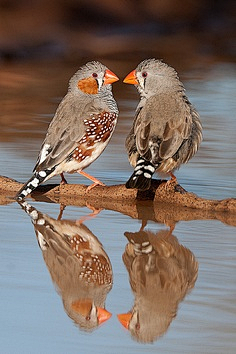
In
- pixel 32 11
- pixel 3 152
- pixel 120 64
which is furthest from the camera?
pixel 32 11

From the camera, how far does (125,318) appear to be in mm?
4848

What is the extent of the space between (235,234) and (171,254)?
0.59 m

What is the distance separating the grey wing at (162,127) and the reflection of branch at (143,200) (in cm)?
30

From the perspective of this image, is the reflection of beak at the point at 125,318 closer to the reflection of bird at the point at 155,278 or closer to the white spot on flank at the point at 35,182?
the reflection of bird at the point at 155,278

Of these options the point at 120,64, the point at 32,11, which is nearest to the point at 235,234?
the point at 120,64

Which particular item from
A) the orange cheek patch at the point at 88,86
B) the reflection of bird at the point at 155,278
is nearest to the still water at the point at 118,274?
the reflection of bird at the point at 155,278

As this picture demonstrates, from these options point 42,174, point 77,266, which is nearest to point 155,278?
point 77,266

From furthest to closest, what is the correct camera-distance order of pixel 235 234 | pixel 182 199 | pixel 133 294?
pixel 182 199 → pixel 235 234 → pixel 133 294

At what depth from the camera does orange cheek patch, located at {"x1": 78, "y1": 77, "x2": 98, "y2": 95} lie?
25.2ft

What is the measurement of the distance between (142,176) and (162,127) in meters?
0.53

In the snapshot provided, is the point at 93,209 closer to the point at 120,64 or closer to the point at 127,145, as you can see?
the point at 127,145

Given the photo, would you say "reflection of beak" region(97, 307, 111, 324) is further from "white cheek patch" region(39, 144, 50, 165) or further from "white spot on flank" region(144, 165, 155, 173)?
"white cheek patch" region(39, 144, 50, 165)

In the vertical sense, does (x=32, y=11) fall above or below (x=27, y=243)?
above

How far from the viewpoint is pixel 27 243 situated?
610cm
